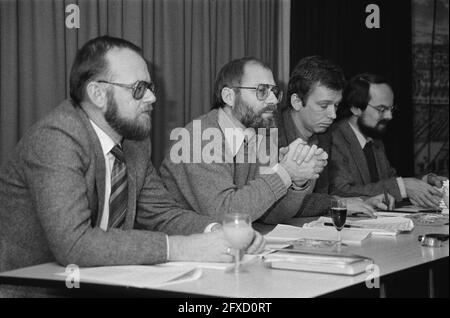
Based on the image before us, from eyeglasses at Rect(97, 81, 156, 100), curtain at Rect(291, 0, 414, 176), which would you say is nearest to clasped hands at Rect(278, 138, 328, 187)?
eyeglasses at Rect(97, 81, 156, 100)

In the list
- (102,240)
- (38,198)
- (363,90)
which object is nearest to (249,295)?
(102,240)

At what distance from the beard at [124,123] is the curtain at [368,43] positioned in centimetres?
244

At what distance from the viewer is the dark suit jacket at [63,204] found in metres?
1.82

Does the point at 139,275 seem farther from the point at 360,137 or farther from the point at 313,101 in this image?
the point at 360,137

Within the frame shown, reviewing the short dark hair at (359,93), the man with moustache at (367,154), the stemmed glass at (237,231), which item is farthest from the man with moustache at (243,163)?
the short dark hair at (359,93)

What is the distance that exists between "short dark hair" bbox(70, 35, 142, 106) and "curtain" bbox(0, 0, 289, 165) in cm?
87

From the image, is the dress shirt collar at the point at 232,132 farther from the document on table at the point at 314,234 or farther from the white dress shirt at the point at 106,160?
the white dress shirt at the point at 106,160

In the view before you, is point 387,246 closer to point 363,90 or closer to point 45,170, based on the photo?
point 45,170

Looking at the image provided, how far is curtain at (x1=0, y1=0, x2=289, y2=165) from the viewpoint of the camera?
2.97 m

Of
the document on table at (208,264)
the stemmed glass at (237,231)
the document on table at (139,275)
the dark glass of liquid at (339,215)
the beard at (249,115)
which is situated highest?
the beard at (249,115)

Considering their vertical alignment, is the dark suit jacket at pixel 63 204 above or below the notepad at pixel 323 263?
above

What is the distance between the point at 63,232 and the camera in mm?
1815

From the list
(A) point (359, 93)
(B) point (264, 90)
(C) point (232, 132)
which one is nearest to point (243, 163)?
(C) point (232, 132)
